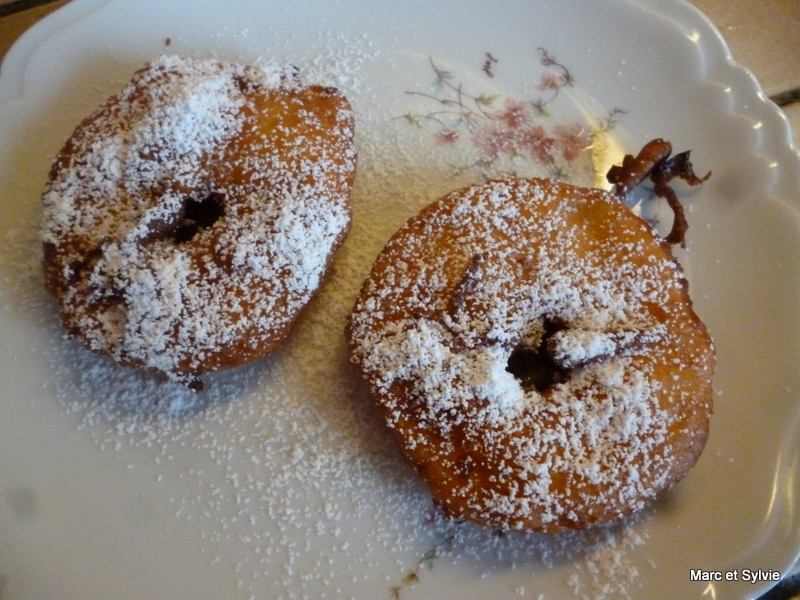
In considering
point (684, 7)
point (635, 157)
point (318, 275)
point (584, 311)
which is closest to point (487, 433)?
point (584, 311)

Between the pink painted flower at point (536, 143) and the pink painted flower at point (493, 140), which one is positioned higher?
the pink painted flower at point (536, 143)

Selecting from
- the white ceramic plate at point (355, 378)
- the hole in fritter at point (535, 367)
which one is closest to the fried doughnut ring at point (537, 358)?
the hole in fritter at point (535, 367)

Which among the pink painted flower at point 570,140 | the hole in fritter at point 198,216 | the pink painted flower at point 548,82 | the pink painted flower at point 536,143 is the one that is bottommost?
the hole in fritter at point 198,216

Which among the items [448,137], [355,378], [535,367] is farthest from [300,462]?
[448,137]

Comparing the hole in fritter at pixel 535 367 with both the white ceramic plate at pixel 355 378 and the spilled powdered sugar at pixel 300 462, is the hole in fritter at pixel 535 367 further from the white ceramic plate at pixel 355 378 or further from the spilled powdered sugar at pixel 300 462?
the white ceramic plate at pixel 355 378

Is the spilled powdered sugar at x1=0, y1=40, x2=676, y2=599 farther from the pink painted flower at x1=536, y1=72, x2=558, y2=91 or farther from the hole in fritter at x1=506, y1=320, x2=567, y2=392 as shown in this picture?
the pink painted flower at x1=536, y1=72, x2=558, y2=91

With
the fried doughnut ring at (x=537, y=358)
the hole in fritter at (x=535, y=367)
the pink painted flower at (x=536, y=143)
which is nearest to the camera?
the fried doughnut ring at (x=537, y=358)

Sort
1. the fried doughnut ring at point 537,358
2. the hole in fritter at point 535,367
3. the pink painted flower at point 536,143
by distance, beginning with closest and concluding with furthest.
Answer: the fried doughnut ring at point 537,358 → the hole in fritter at point 535,367 → the pink painted flower at point 536,143

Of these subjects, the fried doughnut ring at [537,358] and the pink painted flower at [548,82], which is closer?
the fried doughnut ring at [537,358]

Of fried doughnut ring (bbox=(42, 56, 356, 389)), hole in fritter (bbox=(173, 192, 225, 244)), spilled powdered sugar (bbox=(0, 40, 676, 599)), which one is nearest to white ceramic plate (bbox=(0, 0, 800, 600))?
spilled powdered sugar (bbox=(0, 40, 676, 599))
